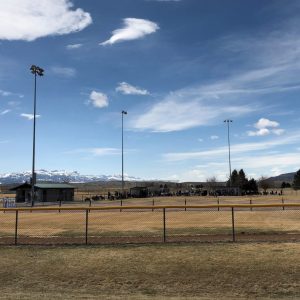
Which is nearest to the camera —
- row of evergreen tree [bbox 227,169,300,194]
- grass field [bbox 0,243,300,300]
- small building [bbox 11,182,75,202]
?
grass field [bbox 0,243,300,300]

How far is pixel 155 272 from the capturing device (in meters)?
11.4

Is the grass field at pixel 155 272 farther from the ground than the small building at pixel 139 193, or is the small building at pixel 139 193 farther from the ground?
the small building at pixel 139 193

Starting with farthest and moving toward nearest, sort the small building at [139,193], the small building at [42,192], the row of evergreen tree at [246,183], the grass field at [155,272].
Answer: the row of evergreen tree at [246,183], the small building at [139,193], the small building at [42,192], the grass field at [155,272]

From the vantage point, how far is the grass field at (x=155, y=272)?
9750 mm

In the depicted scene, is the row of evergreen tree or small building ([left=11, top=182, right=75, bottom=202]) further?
the row of evergreen tree

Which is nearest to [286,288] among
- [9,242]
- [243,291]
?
[243,291]

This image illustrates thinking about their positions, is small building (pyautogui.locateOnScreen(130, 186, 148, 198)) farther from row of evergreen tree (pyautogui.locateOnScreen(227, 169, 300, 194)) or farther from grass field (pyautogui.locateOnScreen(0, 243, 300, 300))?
grass field (pyautogui.locateOnScreen(0, 243, 300, 300))

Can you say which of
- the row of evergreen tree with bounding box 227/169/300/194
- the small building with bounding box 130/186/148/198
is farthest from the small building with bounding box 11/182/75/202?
the row of evergreen tree with bounding box 227/169/300/194

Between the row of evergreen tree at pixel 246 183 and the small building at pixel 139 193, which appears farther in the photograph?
the row of evergreen tree at pixel 246 183

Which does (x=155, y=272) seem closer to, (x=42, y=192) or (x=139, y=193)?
(x=42, y=192)

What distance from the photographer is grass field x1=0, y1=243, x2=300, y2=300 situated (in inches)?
384

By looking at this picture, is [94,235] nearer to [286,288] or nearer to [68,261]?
[68,261]

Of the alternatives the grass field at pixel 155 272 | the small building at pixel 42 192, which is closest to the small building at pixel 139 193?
the small building at pixel 42 192

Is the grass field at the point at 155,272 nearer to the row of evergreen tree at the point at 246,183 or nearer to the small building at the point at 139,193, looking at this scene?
the small building at the point at 139,193
